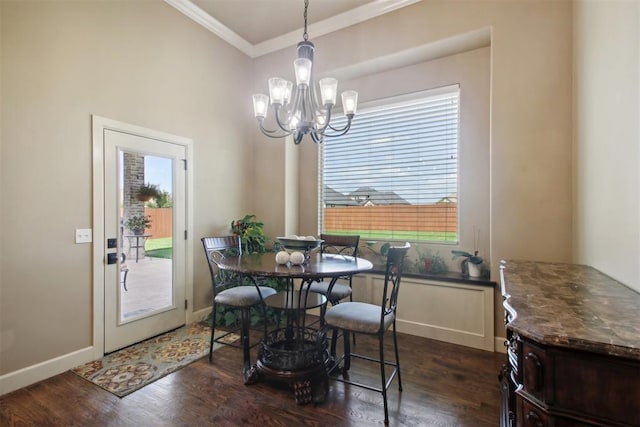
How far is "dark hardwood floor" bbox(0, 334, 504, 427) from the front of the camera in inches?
77.9

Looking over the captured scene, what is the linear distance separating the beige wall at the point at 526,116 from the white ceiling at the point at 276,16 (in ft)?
2.48

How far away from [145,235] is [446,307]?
321 cm

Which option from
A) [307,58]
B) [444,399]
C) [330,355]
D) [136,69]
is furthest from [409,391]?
[136,69]

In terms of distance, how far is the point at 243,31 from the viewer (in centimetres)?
407

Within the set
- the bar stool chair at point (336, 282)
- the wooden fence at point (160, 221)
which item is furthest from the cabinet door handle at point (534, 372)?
the wooden fence at point (160, 221)

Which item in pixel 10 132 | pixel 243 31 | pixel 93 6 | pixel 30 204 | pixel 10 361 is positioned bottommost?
pixel 10 361

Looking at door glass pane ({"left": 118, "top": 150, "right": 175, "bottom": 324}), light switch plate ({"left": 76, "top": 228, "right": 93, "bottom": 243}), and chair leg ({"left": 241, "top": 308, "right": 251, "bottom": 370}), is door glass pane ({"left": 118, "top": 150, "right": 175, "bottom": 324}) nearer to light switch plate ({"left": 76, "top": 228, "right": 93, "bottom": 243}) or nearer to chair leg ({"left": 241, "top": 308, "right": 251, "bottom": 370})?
light switch plate ({"left": 76, "top": 228, "right": 93, "bottom": 243})

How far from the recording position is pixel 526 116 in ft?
9.21

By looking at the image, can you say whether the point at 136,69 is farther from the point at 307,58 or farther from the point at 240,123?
the point at 307,58

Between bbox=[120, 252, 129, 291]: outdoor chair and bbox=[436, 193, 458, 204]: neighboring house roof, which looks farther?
bbox=[436, 193, 458, 204]: neighboring house roof

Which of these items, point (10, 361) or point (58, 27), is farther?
point (58, 27)

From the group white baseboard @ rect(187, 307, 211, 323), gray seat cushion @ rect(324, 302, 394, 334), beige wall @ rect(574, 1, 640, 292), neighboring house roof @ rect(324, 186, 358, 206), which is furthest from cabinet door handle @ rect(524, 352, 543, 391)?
white baseboard @ rect(187, 307, 211, 323)

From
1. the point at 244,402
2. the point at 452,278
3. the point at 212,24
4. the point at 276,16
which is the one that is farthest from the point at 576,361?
the point at 212,24

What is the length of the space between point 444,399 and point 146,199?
323 cm
